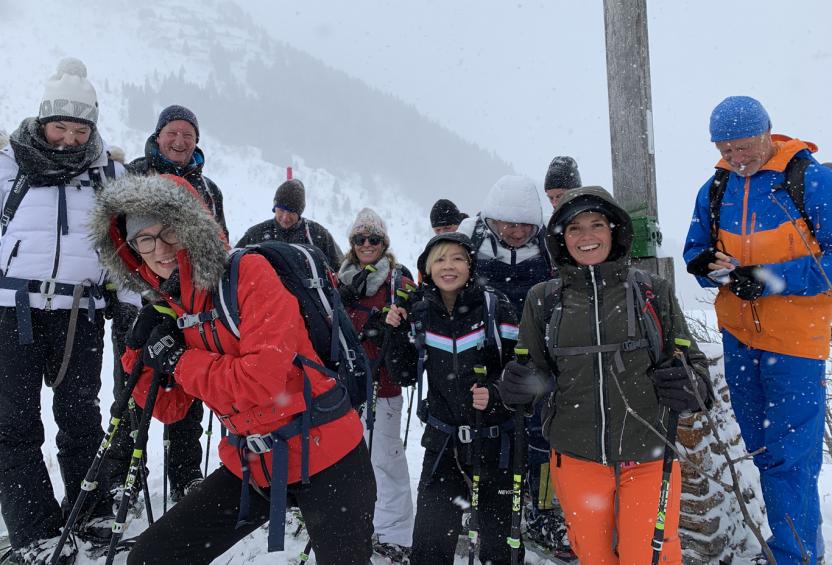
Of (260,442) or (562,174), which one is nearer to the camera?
(260,442)

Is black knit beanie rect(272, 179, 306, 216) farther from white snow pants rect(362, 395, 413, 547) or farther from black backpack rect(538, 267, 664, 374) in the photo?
black backpack rect(538, 267, 664, 374)

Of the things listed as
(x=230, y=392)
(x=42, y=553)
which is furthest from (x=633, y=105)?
(x=42, y=553)

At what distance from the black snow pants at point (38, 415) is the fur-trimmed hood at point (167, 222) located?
120 cm

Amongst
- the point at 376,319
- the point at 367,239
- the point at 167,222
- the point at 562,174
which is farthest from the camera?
the point at 562,174

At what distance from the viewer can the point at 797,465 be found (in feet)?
9.55

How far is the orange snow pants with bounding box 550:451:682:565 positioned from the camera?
2.35 m

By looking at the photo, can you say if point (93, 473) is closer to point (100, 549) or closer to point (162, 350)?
point (100, 549)

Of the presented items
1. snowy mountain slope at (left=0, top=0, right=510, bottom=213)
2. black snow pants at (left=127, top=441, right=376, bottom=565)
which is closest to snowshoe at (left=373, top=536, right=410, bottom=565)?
black snow pants at (left=127, top=441, right=376, bottom=565)

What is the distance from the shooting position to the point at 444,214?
559 centimetres

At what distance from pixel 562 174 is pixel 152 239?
3.62 meters

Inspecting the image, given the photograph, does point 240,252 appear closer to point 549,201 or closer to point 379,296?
point 379,296

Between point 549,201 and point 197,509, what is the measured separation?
3935 millimetres

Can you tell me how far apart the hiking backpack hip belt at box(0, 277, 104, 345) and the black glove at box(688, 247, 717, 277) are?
3756 millimetres

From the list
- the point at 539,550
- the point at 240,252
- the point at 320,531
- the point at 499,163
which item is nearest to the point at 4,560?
the point at 320,531
